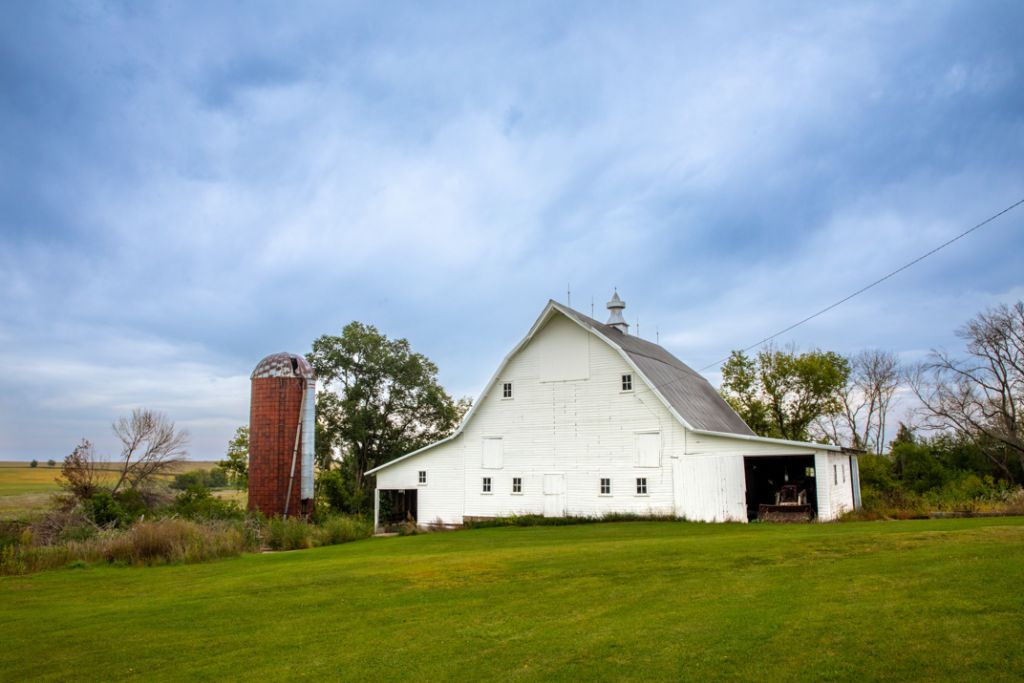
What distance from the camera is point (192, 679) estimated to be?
6.46m

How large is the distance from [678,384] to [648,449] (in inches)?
187

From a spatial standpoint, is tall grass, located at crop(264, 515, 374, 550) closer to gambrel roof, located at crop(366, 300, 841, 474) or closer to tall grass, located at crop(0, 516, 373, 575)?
tall grass, located at crop(0, 516, 373, 575)

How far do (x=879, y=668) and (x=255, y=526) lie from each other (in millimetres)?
20549

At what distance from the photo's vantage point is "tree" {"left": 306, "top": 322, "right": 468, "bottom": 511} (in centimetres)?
4188

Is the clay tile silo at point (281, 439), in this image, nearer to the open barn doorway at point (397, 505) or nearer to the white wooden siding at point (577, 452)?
the white wooden siding at point (577, 452)

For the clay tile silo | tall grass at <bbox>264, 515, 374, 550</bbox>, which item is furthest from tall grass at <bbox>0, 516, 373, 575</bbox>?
the clay tile silo

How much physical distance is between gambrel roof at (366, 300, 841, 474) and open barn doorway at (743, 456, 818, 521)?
76.0 inches

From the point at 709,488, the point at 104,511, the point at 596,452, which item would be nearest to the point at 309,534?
the point at 104,511

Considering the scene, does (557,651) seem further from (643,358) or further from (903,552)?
(643,358)

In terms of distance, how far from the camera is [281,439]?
2817 centimetres

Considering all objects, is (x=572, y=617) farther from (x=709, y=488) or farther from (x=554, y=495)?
(x=554, y=495)

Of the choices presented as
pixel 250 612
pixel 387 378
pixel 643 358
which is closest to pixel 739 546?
pixel 250 612

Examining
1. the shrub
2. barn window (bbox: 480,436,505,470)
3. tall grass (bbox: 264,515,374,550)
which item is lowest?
tall grass (bbox: 264,515,374,550)

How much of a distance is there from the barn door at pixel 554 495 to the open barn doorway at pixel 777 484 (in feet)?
21.2
